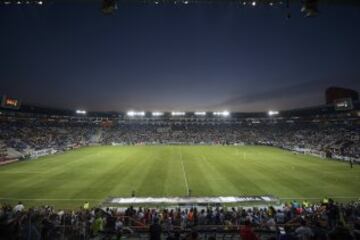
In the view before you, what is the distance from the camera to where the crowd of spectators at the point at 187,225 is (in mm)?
8234

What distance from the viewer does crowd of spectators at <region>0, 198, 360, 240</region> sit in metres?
8.23

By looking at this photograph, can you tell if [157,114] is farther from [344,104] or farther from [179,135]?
[344,104]

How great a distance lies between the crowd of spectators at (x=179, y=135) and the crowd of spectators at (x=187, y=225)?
3572 cm

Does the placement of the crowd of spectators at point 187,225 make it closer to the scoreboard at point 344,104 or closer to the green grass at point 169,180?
the green grass at point 169,180

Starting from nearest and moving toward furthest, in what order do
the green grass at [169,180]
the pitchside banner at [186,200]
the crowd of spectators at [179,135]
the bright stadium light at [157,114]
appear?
the pitchside banner at [186,200], the green grass at [169,180], the crowd of spectators at [179,135], the bright stadium light at [157,114]

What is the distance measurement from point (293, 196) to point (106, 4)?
2064 cm

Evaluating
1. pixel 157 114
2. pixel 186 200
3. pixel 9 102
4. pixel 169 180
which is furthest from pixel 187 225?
pixel 157 114

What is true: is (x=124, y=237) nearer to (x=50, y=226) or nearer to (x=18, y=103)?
(x=50, y=226)

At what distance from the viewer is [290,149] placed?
2517 inches

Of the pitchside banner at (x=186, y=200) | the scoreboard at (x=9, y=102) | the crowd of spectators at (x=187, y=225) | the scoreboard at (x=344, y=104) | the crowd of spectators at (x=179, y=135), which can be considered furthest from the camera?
the scoreboard at (x=344, y=104)

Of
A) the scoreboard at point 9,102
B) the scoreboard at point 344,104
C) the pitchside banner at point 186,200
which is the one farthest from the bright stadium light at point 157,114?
the pitchside banner at point 186,200

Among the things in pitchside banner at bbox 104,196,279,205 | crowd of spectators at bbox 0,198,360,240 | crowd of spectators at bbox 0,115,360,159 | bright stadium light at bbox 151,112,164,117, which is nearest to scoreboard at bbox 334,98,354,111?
crowd of spectators at bbox 0,115,360,159

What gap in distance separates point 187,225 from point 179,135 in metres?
90.8

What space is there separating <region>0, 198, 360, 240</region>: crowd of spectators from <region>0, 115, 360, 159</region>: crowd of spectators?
3572 centimetres
